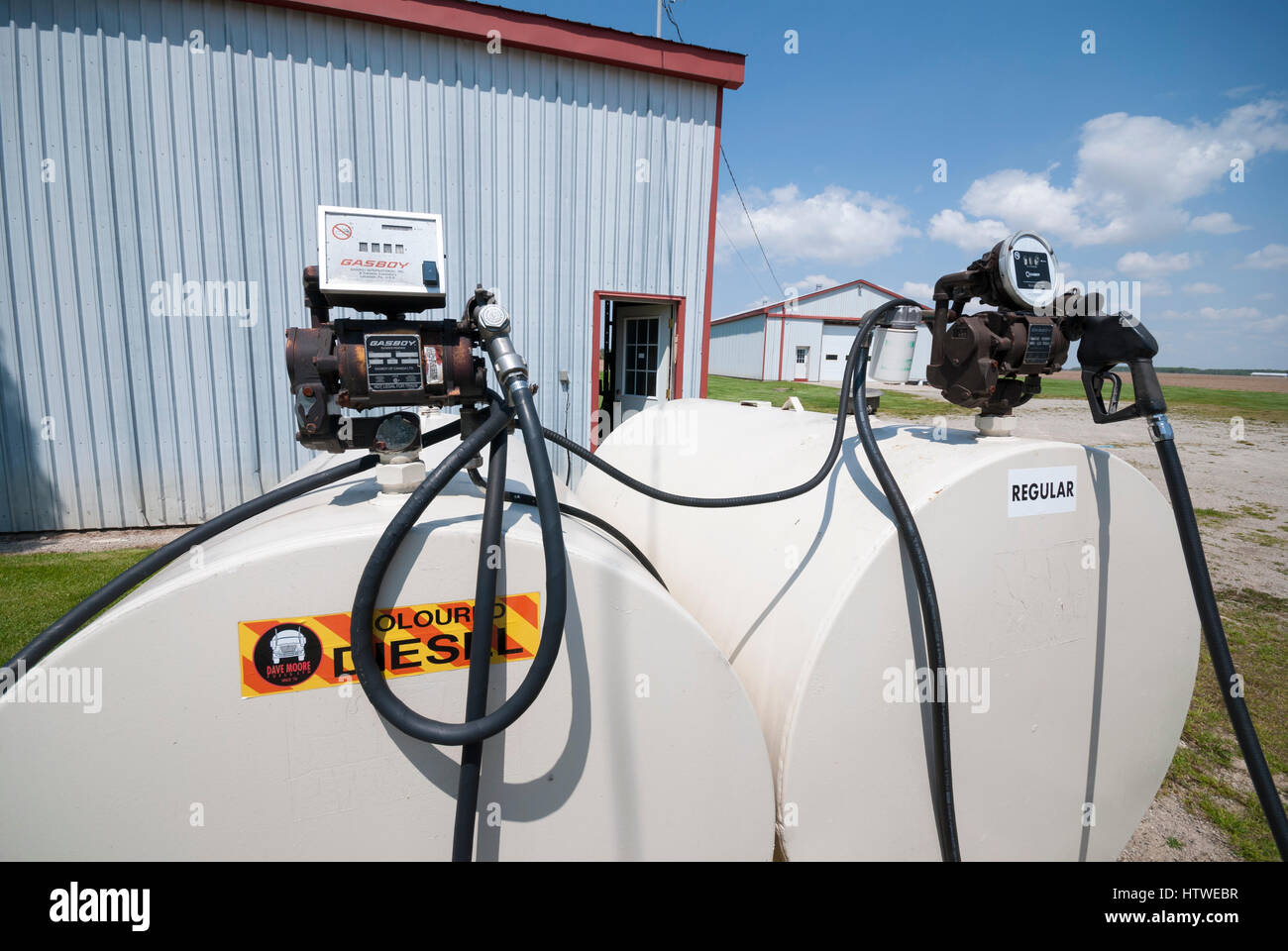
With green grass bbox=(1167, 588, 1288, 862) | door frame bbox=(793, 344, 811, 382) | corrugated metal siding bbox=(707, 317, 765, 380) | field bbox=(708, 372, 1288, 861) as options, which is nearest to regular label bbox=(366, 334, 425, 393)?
field bbox=(708, 372, 1288, 861)

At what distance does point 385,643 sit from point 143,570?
517mm

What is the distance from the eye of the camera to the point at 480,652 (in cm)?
120

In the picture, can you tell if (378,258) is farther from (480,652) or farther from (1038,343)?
(1038,343)

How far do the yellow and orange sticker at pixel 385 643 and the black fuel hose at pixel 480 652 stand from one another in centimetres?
4

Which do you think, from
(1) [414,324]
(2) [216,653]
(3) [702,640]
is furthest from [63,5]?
(3) [702,640]

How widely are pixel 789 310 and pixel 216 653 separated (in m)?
30.6

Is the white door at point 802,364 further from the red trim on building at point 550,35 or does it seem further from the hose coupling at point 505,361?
the hose coupling at point 505,361

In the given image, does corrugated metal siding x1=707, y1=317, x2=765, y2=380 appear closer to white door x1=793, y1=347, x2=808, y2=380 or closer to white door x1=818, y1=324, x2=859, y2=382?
white door x1=793, y1=347, x2=808, y2=380

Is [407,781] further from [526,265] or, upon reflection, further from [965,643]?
[526,265]

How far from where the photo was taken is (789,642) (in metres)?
1.63

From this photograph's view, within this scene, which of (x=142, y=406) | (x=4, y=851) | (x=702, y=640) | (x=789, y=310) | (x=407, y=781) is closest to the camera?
(x=4, y=851)

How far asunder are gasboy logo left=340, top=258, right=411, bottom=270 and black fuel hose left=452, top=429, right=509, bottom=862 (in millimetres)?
493

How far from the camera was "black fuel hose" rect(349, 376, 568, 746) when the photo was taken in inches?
45.6
